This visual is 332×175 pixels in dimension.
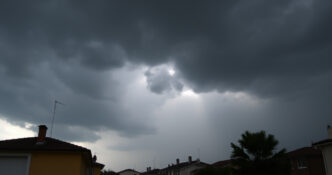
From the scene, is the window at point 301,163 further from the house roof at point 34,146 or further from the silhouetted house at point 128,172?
the silhouetted house at point 128,172

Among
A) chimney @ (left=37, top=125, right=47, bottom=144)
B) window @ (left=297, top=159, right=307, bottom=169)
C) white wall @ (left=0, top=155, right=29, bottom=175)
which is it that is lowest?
white wall @ (left=0, top=155, right=29, bottom=175)

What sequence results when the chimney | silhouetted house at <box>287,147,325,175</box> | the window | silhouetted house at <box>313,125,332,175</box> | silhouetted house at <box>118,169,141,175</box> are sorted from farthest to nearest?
1. silhouetted house at <box>118,169,141,175</box>
2. the window
3. silhouetted house at <box>287,147,325,175</box>
4. silhouetted house at <box>313,125,332,175</box>
5. the chimney

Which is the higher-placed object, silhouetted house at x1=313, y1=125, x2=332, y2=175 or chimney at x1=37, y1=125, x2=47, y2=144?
chimney at x1=37, y1=125, x2=47, y2=144

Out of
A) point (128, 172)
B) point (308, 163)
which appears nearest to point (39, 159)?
point (308, 163)

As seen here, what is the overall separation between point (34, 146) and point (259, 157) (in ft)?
60.8

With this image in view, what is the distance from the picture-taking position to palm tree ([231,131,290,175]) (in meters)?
24.5

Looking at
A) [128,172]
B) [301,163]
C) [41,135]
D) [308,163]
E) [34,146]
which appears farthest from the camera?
[128,172]

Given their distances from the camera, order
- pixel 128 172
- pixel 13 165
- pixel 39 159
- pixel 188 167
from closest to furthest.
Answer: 1. pixel 13 165
2. pixel 39 159
3. pixel 188 167
4. pixel 128 172

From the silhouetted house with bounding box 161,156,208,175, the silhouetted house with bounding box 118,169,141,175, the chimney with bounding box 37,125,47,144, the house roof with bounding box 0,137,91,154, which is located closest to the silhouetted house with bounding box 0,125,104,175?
the house roof with bounding box 0,137,91,154

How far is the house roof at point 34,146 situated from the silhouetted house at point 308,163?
3360cm

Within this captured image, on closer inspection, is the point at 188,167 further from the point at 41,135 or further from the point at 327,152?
the point at 41,135

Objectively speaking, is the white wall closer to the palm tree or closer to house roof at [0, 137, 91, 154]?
house roof at [0, 137, 91, 154]

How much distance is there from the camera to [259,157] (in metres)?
25.4

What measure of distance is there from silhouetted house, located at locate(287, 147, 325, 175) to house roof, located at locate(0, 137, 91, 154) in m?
33.6
